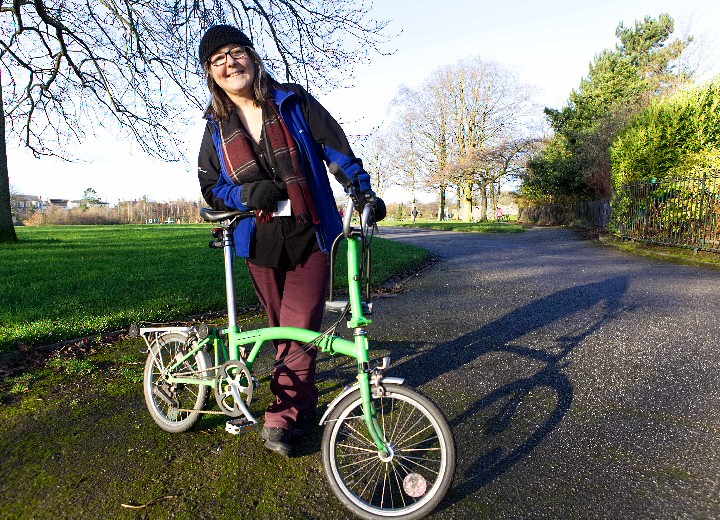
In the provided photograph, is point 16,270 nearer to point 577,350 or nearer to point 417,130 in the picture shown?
point 577,350

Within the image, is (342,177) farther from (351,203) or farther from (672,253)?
(672,253)

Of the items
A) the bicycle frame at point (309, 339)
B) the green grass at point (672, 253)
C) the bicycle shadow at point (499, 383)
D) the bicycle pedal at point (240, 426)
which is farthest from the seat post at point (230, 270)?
the green grass at point (672, 253)

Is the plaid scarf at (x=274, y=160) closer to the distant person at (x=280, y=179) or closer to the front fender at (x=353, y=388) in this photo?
the distant person at (x=280, y=179)

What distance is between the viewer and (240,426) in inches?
95.0

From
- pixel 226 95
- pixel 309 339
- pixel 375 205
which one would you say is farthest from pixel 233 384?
pixel 226 95

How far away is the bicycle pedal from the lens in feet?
7.90

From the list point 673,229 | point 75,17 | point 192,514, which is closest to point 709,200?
point 673,229

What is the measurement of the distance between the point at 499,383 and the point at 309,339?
1.81m

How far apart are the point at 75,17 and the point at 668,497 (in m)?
13.3

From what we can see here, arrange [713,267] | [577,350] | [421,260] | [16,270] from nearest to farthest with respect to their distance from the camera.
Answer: [577,350]
[16,270]
[713,267]
[421,260]

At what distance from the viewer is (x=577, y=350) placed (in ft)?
13.9

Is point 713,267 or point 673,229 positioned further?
point 673,229

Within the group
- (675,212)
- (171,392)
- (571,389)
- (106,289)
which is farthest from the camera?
(675,212)

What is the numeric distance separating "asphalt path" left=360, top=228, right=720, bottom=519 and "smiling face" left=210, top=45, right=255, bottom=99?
2.36 metres
